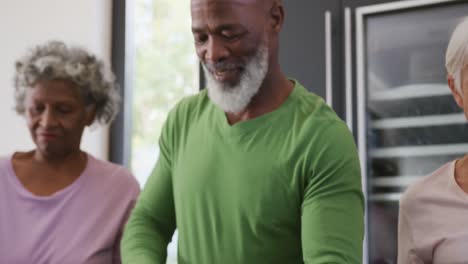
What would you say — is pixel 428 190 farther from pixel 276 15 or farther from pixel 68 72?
pixel 68 72

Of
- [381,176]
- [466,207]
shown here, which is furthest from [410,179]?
[466,207]

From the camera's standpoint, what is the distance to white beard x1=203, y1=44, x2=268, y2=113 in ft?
3.05

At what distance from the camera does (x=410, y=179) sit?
2.01m

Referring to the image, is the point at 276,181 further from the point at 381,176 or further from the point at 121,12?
the point at 121,12

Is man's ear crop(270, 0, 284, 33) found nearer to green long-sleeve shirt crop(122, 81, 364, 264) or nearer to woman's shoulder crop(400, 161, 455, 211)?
green long-sleeve shirt crop(122, 81, 364, 264)

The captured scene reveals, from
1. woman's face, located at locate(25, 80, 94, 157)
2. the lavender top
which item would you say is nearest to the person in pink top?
the lavender top

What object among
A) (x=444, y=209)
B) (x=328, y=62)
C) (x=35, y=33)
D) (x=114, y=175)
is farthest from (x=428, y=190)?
(x=35, y=33)

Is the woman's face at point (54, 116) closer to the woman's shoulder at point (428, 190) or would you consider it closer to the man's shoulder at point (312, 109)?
the man's shoulder at point (312, 109)

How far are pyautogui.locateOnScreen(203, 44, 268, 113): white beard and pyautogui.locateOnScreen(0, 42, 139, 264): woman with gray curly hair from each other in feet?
1.73

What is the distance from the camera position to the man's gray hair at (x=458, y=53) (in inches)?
39.5

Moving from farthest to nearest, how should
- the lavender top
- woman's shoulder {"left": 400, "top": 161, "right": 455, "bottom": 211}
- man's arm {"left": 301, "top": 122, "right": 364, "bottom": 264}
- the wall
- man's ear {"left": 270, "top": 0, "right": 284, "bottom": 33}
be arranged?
the wall
the lavender top
woman's shoulder {"left": 400, "top": 161, "right": 455, "bottom": 211}
man's ear {"left": 270, "top": 0, "right": 284, "bottom": 33}
man's arm {"left": 301, "top": 122, "right": 364, "bottom": 264}

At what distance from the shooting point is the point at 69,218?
4.44 ft

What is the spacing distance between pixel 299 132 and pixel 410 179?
1.21 meters

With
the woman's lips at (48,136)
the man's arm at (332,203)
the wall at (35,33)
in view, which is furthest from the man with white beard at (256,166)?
the wall at (35,33)
